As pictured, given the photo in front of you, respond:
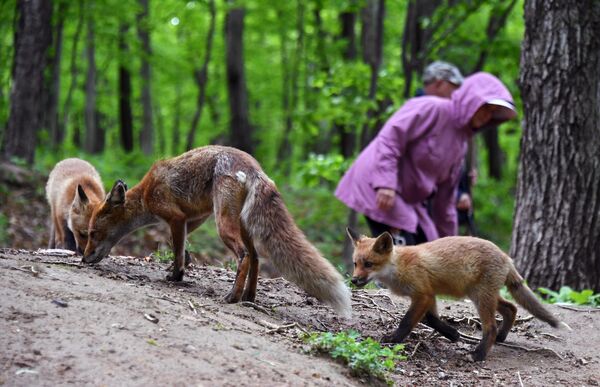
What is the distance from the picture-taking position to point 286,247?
221 inches

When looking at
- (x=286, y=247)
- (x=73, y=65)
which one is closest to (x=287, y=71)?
(x=73, y=65)

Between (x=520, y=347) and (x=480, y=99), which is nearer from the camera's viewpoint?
(x=520, y=347)

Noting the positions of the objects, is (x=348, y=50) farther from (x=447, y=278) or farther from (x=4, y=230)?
(x=447, y=278)

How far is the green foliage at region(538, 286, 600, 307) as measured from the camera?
7855mm

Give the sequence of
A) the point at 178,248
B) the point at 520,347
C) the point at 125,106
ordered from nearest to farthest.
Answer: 1. the point at 520,347
2. the point at 178,248
3. the point at 125,106

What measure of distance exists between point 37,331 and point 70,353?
0.38 metres

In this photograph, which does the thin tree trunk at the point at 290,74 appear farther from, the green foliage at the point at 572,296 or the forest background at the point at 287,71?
the green foliage at the point at 572,296

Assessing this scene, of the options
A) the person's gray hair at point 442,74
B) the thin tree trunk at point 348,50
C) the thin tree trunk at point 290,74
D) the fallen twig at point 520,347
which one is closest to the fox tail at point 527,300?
the fallen twig at point 520,347

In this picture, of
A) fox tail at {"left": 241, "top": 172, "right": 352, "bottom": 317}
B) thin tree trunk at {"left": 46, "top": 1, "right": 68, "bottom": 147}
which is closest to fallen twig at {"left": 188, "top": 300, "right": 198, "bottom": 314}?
fox tail at {"left": 241, "top": 172, "right": 352, "bottom": 317}

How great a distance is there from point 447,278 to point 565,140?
3.56 m

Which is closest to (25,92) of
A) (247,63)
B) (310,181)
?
(310,181)

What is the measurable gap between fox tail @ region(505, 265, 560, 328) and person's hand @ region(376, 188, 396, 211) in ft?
7.39

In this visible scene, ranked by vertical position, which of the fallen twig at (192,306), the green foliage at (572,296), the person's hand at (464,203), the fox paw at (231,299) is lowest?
the green foliage at (572,296)

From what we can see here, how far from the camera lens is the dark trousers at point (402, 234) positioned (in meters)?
8.41
